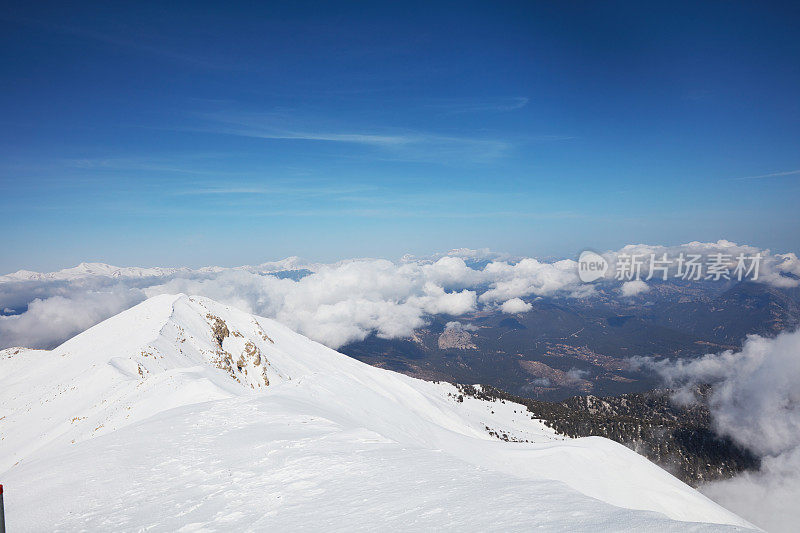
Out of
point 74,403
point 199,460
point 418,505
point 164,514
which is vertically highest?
point 418,505

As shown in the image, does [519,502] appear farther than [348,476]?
No

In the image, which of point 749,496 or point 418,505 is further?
point 749,496

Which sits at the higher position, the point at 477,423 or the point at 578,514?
the point at 578,514

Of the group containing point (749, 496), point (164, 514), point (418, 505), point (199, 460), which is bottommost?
point (749, 496)

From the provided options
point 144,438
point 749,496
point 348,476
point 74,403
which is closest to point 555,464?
point 348,476

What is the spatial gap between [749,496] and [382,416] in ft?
880

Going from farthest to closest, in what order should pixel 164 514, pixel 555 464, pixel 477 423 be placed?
1. pixel 477 423
2. pixel 555 464
3. pixel 164 514

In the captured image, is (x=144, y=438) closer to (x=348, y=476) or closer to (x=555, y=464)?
(x=348, y=476)

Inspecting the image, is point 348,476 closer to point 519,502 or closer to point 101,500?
point 519,502

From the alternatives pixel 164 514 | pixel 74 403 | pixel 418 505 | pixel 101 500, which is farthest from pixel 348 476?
pixel 74 403

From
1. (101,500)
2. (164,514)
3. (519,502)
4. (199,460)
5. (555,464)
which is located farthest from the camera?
(555,464)

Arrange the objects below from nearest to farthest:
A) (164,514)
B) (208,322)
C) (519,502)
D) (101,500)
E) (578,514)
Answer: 1. (578,514)
2. (519,502)
3. (164,514)
4. (101,500)
5. (208,322)

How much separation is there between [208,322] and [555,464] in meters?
100

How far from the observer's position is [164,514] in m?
10.1
